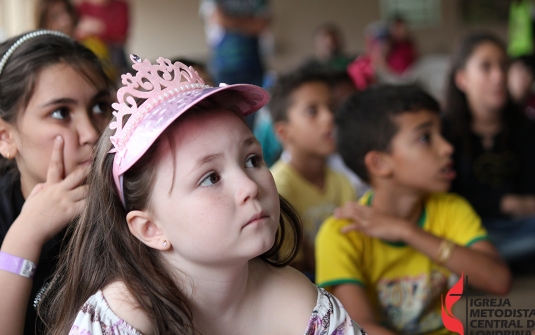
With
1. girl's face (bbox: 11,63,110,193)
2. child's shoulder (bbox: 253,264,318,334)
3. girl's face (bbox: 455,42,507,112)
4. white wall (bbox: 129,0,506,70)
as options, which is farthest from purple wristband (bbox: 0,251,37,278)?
white wall (bbox: 129,0,506,70)

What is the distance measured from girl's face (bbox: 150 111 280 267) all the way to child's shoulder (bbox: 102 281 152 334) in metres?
0.12

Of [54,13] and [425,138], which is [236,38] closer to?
[54,13]

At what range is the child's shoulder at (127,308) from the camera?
3.31 feet

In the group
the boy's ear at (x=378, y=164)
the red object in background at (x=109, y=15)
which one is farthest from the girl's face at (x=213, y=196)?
the red object in background at (x=109, y=15)

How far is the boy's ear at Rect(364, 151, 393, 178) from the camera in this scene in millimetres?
1851

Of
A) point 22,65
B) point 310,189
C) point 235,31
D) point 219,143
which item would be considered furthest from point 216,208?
point 235,31

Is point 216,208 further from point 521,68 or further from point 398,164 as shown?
point 521,68

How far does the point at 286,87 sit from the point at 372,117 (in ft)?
3.05

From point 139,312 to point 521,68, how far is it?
13.4ft

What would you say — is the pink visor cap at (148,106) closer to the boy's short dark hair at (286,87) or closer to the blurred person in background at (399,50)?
the boy's short dark hair at (286,87)

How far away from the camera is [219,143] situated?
1.02m

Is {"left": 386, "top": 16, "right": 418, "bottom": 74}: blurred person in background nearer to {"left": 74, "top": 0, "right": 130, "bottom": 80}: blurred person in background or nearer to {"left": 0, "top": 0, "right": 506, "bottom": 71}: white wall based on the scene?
{"left": 0, "top": 0, "right": 506, "bottom": 71}: white wall

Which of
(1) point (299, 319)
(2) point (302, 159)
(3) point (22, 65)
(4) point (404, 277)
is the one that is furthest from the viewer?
(2) point (302, 159)

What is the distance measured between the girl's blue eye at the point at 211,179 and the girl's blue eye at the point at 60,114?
0.58m
